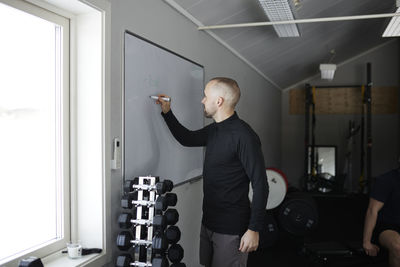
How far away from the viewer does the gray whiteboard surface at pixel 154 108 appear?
196 cm

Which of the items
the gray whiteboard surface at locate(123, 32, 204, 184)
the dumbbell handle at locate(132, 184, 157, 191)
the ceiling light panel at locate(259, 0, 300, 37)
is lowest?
the dumbbell handle at locate(132, 184, 157, 191)

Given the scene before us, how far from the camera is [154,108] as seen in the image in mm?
2219

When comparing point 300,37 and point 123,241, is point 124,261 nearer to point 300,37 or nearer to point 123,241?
point 123,241

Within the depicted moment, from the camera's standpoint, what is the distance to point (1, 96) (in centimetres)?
144

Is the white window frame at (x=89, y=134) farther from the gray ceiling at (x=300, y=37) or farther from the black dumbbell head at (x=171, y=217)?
the gray ceiling at (x=300, y=37)

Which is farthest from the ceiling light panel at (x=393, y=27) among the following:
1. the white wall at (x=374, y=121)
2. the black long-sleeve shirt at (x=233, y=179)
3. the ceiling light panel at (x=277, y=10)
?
the white wall at (x=374, y=121)

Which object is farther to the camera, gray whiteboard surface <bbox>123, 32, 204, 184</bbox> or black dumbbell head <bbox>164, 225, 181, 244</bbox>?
gray whiteboard surface <bbox>123, 32, 204, 184</bbox>

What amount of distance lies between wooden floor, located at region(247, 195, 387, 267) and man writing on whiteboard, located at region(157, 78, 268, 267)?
161 centimetres

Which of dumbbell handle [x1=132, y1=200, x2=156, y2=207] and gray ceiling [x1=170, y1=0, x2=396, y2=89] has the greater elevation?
gray ceiling [x1=170, y1=0, x2=396, y2=89]

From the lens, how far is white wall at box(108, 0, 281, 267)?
183 centimetres

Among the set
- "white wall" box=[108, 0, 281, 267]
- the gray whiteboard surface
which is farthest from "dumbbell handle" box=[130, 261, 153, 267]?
the gray whiteboard surface

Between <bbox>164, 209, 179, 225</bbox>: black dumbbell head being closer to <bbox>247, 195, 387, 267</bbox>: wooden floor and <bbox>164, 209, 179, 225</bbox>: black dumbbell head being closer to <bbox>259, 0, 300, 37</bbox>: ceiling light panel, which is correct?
<bbox>259, 0, 300, 37</bbox>: ceiling light panel

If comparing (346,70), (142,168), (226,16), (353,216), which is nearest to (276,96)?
(346,70)

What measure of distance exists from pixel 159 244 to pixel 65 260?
1.39 ft
